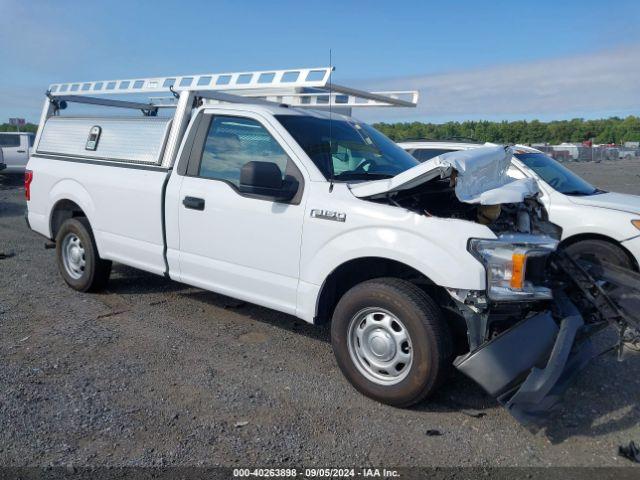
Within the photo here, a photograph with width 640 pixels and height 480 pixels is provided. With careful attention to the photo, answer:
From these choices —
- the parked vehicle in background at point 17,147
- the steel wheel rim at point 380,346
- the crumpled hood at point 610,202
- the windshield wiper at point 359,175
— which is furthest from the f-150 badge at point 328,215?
the parked vehicle in background at point 17,147

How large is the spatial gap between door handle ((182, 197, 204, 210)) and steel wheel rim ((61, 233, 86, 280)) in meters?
1.91

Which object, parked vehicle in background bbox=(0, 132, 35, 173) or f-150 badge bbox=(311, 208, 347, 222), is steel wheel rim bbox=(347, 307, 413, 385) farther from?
parked vehicle in background bbox=(0, 132, 35, 173)

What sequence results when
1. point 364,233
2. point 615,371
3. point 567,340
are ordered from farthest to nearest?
point 615,371 < point 364,233 < point 567,340

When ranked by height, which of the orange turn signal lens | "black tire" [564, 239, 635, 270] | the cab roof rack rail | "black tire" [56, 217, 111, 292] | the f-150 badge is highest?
the cab roof rack rail

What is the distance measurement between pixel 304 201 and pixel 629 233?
3.99 m

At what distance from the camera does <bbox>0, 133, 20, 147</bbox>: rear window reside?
801 inches

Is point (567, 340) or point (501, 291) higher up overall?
point (501, 291)

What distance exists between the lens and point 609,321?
3865 mm

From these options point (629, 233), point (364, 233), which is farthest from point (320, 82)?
point (629, 233)

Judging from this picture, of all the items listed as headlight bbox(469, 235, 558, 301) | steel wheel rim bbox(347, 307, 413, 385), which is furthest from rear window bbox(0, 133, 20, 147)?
headlight bbox(469, 235, 558, 301)

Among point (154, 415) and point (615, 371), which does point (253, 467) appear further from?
point (615, 371)

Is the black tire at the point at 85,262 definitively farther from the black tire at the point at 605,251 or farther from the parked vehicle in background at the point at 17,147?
the parked vehicle in background at the point at 17,147

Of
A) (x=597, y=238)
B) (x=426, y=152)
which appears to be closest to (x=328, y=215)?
(x=597, y=238)

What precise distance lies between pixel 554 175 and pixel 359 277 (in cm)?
409
